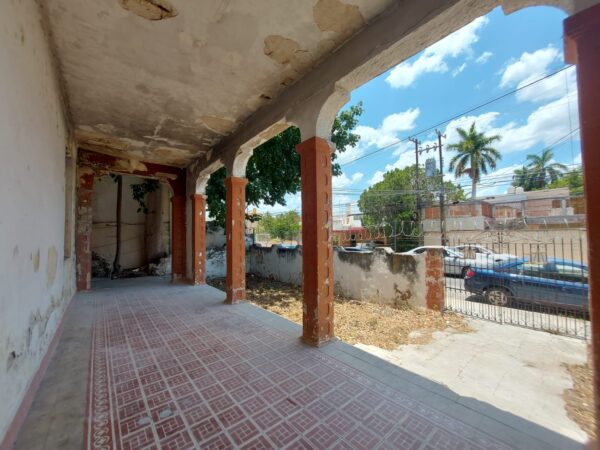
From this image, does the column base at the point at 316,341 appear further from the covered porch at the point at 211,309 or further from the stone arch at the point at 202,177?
the stone arch at the point at 202,177

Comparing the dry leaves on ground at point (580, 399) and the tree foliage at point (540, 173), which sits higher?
the tree foliage at point (540, 173)

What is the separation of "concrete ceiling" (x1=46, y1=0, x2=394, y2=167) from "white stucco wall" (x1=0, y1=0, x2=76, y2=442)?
37cm

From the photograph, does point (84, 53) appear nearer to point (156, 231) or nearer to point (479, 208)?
point (156, 231)

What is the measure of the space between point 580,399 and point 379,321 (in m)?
2.60

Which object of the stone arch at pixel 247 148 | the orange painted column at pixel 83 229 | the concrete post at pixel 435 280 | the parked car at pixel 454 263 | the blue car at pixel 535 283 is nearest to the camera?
the stone arch at pixel 247 148

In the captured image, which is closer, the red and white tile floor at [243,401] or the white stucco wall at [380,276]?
the red and white tile floor at [243,401]

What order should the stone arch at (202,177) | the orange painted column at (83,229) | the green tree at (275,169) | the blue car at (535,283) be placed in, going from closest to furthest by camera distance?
the blue car at (535,283) → the orange painted column at (83,229) → the stone arch at (202,177) → the green tree at (275,169)

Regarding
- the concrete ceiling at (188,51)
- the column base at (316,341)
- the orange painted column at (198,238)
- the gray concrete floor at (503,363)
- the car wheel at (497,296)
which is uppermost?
the concrete ceiling at (188,51)

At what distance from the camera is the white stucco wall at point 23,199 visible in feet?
4.53

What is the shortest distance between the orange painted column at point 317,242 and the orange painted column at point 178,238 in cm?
494

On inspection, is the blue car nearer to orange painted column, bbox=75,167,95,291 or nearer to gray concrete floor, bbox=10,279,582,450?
gray concrete floor, bbox=10,279,582,450

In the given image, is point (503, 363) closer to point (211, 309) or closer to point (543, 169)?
point (211, 309)

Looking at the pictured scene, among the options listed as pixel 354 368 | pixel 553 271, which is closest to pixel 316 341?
pixel 354 368

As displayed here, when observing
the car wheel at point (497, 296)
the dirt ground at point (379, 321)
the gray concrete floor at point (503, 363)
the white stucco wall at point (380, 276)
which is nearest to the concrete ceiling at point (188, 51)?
the gray concrete floor at point (503, 363)
